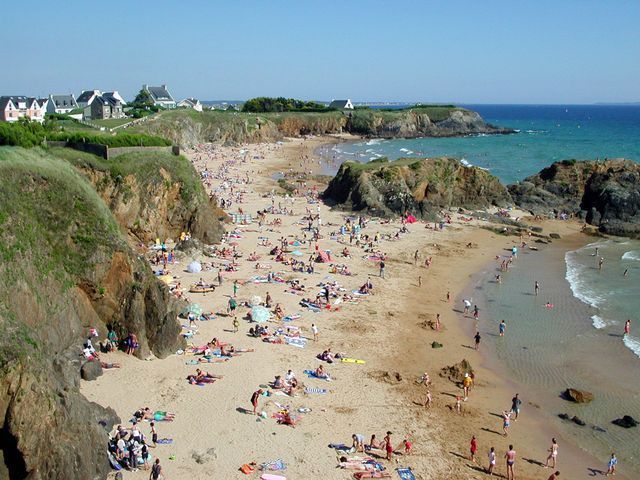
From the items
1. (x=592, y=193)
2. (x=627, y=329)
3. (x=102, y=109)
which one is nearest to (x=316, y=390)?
(x=627, y=329)

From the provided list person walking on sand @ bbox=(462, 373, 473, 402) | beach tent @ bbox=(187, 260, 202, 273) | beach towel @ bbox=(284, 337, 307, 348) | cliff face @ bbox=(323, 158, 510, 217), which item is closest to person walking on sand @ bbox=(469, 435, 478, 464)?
person walking on sand @ bbox=(462, 373, 473, 402)

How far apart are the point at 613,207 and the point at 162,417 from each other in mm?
44714

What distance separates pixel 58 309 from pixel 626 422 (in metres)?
19.6

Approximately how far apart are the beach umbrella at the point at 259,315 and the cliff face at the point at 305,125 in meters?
52.3

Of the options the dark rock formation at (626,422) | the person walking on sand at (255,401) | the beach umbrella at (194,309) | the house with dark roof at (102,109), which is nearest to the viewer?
the person walking on sand at (255,401)

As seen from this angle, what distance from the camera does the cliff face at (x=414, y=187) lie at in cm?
4988

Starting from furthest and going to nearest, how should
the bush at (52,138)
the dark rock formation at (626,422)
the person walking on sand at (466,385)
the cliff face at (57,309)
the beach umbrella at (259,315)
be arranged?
the bush at (52,138) → the beach umbrella at (259,315) → the person walking on sand at (466,385) → the dark rock formation at (626,422) → the cliff face at (57,309)

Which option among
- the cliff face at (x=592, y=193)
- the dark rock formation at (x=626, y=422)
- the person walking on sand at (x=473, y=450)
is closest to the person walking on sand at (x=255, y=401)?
the person walking on sand at (x=473, y=450)

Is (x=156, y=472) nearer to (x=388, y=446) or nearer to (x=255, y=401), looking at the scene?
(x=255, y=401)

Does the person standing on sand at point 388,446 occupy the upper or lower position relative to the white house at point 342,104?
lower

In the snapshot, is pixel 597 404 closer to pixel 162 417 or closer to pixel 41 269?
pixel 162 417

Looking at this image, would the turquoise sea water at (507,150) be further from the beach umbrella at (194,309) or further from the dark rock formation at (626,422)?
the dark rock formation at (626,422)

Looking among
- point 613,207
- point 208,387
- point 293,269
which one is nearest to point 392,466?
point 208,387

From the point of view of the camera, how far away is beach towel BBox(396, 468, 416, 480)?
16.3 m
